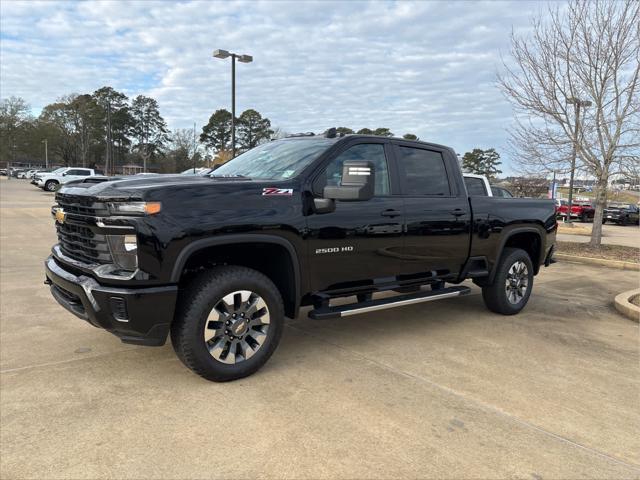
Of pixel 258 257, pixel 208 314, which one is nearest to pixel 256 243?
pixel 258 257

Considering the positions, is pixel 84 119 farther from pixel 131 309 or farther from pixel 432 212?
pixel 131 309

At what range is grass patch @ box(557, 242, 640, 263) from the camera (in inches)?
438

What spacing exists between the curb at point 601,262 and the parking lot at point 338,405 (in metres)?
5.76

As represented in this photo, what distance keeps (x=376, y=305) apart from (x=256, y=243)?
4.35 ft

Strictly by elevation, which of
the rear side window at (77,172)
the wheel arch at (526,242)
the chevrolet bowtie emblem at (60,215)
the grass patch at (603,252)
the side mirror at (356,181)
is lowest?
the grass patch at (603,252)

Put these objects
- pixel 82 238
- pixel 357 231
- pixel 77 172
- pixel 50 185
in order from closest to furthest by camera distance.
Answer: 1. pixel 82 238
2. pixel 357 231
3. pixel 50 185
4. pixel 77 172

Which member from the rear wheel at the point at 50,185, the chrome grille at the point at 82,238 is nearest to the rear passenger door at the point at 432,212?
the chrome grille at the point at 82,238

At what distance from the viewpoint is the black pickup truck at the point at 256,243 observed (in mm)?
3301

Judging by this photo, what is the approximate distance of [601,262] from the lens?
10664mm

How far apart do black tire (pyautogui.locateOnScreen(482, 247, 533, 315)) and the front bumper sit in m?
3.92

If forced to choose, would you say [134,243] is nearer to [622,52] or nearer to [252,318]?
[252,318]

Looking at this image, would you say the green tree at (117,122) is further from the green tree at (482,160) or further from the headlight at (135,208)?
the headlight at (135,208)

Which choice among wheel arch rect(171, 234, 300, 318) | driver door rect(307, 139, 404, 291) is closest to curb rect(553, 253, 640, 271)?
driver door rect(307, 139, 404, 291)

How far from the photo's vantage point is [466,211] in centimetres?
528
